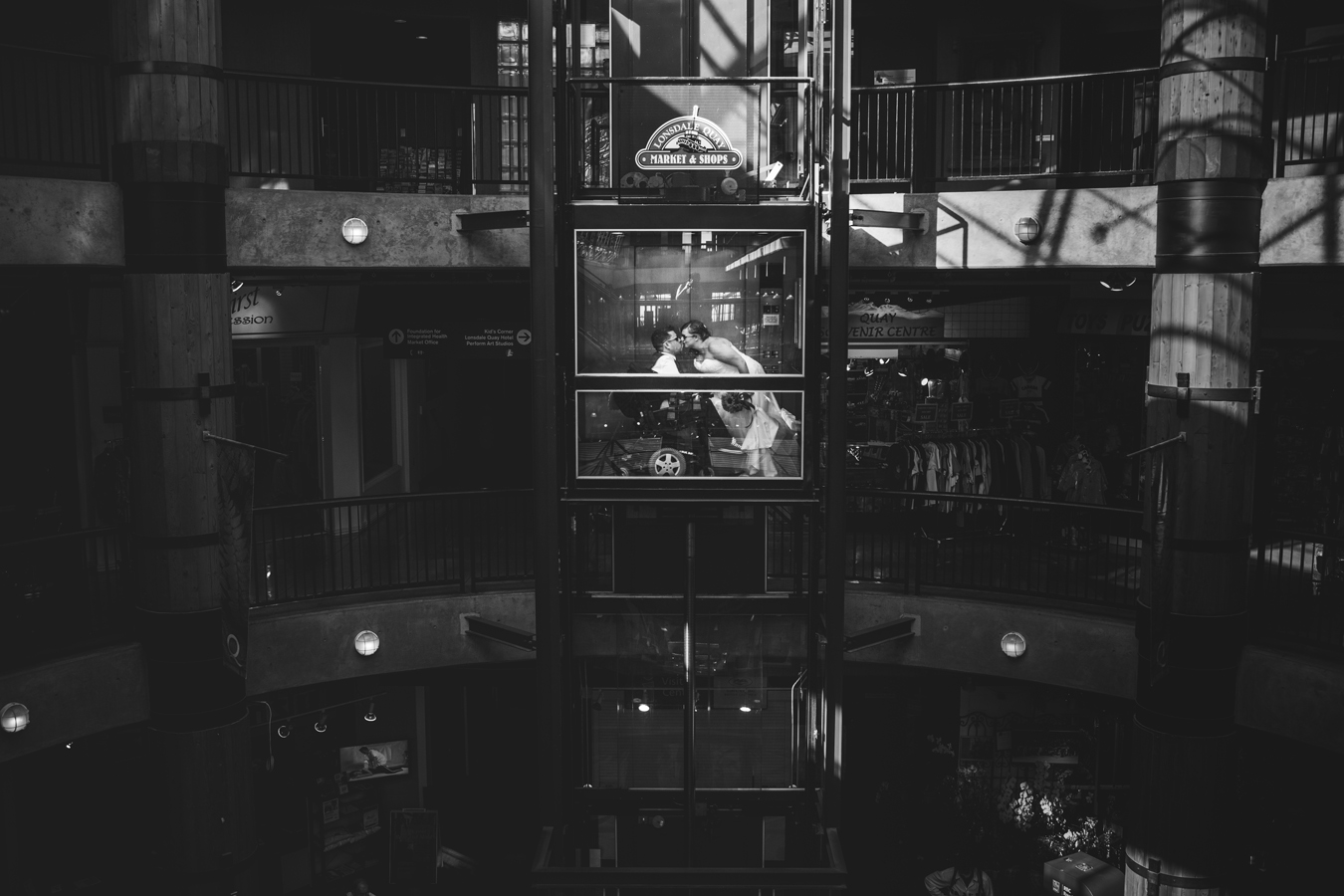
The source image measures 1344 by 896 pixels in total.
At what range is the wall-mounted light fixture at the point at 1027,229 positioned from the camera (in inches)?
436

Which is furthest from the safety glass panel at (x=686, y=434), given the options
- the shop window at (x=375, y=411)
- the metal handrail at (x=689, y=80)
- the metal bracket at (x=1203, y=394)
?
the shop window at (x=375, y=411)

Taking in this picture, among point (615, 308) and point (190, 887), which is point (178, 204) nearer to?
point (615, 308)

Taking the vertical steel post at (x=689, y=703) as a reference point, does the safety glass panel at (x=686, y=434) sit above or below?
above

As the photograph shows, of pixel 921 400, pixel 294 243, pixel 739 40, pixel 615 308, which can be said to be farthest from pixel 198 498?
pixel 921 400

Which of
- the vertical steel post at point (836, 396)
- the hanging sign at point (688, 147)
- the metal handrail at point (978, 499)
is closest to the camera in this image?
the vertical steel post at point (836, 396)

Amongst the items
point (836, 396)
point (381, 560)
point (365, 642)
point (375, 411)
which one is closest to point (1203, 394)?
point (836, 396)

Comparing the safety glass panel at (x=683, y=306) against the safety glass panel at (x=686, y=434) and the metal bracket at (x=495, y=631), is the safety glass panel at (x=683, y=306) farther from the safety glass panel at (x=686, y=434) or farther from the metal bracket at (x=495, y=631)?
the metal bracket at (x=495, y=631)

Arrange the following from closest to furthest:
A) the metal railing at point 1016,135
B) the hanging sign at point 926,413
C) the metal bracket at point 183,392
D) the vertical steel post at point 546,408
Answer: the vertical steel post at point 546,408 → the metal bracket at point 183,392 → the metal railing at point 1016,135 → the hanging sign at point 926,413

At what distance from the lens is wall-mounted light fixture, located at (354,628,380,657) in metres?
11.9

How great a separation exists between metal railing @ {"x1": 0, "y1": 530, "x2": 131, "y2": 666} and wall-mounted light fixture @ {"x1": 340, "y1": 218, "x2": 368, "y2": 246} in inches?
132

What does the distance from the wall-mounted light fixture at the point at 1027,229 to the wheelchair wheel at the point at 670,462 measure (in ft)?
16.9

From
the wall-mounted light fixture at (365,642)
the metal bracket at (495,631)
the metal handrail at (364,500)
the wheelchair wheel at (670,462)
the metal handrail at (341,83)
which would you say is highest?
the metal handrail at (341,83)

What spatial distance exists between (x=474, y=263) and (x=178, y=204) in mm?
2644

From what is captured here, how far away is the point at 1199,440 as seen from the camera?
10.2 meters
